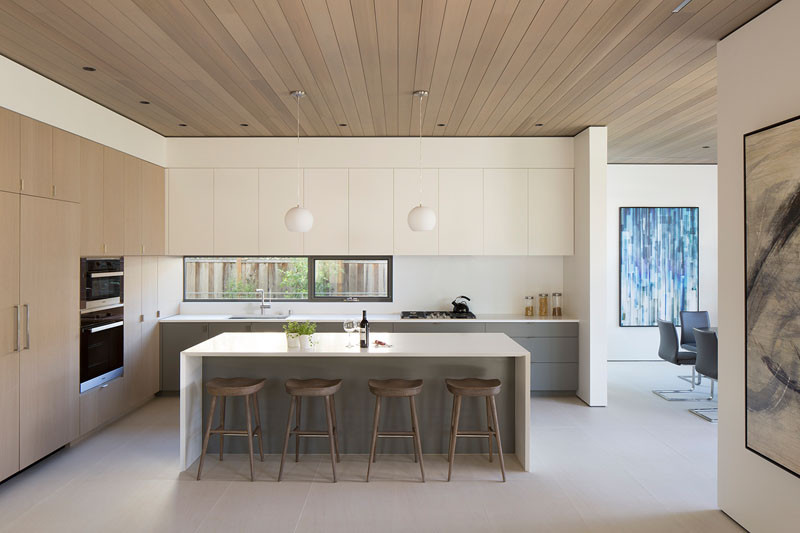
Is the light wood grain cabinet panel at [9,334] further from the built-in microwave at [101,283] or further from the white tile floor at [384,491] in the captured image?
the built-in microwave at [101,283]

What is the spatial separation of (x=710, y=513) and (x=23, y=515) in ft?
13.8

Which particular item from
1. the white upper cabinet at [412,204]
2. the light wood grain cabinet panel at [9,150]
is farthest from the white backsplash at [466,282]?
the light wood grain cabinet panel at [9,150]

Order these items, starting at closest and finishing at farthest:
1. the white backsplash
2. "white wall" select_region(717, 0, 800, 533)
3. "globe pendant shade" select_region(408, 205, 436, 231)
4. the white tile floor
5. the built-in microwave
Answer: "white wall" select_region(717, 0, 800, 533) < the white tile floor < "globe pendant shade" select_region(408, 205, 436, 231) < the built-in microwave < the white backsplash

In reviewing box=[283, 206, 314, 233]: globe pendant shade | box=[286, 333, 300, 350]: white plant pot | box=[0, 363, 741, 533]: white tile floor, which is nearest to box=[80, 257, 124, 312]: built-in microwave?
box=[0, 363, 741, 533]: white tile floor

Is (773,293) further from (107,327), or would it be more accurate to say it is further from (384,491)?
(107,327)

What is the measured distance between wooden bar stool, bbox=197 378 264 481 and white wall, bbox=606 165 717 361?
5.42 meters

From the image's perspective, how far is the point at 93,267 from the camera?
14.3ft

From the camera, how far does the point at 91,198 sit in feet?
14.0

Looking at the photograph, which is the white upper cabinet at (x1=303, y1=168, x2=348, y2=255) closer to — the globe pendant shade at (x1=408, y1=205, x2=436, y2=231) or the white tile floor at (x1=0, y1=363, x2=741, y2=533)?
the globe pendant shade at (x1=408, y1=205, x2=436, y2=231)

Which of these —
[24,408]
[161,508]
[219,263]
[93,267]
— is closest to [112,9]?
[93,267]

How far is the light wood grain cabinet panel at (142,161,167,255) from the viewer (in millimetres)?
5277

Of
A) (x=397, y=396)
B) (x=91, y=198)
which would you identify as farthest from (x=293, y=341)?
(x=91, y=198)

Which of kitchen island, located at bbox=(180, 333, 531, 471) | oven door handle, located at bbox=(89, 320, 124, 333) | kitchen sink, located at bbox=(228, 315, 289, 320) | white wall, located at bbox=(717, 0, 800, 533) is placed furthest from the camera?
kitchen sink, located at bbox=(228, 315, 289, 320)

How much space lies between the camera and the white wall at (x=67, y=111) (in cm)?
343
